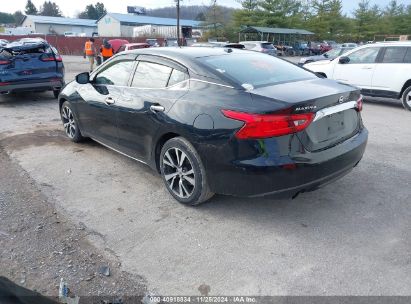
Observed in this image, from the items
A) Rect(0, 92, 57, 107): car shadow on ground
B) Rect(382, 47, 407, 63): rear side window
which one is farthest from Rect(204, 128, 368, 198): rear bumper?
Rect(0, 92, 57, 107): car shadow on ground

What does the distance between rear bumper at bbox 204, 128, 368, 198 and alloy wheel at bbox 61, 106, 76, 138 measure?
131 inches

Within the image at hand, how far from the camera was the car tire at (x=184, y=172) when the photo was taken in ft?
11.8

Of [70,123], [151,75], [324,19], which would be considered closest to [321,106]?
[151,75]

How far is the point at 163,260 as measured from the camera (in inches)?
119

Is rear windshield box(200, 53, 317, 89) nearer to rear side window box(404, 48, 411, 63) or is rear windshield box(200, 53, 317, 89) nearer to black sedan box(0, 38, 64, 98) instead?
rear side window box(404, 48, 411, 63)

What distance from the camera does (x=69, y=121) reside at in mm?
6090

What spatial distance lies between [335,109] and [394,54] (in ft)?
23.4

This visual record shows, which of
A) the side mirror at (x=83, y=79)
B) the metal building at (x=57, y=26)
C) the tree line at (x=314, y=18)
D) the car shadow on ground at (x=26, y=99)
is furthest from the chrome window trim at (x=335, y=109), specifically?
the metal building at (x=57, y=26)

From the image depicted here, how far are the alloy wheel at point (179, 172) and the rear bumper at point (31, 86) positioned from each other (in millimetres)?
7078

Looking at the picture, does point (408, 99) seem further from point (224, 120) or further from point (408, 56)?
point (224, 120)

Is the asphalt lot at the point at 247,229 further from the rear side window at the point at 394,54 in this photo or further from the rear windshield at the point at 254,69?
the rear side window at the point at 394,54

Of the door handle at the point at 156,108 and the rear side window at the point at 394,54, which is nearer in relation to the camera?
the door handle at the point at 156,108

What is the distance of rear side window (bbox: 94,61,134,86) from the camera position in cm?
464

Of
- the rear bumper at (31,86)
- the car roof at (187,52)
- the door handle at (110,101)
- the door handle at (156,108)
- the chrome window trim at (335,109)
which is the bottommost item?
the rear bumper at (31,86)
